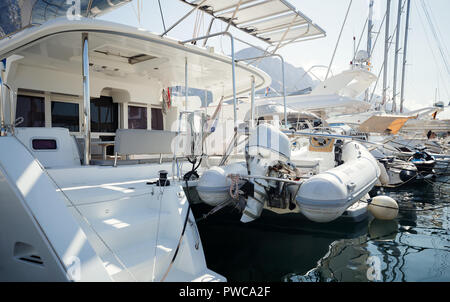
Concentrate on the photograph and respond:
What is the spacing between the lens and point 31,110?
5.81m

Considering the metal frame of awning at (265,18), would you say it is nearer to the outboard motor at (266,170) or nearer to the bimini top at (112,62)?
the bimini top at (112,62)

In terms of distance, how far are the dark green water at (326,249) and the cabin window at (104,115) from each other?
355 centimetres

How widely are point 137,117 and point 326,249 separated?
5.38 metres

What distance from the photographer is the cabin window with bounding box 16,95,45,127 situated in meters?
5.67

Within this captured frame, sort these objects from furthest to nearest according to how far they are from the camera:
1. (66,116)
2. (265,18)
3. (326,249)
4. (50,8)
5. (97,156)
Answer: (97,156), (66,116), (50,8), (265,18), (326,249)

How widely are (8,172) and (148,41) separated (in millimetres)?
2716

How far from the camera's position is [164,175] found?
11.0 feet

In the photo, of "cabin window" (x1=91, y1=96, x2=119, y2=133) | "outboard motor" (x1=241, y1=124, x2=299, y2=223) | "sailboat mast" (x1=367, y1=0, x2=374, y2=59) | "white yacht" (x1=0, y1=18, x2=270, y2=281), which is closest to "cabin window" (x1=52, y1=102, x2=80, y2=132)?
"white yacht" (x1=0, y1=18, x2=270, y2=281)

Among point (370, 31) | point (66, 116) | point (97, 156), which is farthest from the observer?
point (370, 31)

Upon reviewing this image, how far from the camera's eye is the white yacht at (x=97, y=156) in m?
1.96

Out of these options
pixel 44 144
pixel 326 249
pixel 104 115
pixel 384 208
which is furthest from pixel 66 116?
pixel 384 208

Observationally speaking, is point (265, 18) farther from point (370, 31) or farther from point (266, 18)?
point (370, 31)

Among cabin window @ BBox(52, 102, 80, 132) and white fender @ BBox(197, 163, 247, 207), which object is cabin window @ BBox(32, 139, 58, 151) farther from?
cabin window @ BBox(52, 102, 80, 132)
